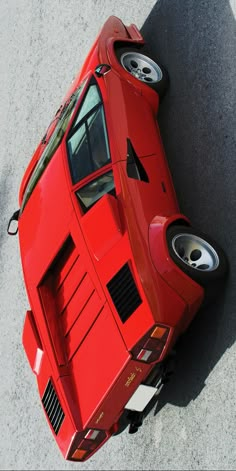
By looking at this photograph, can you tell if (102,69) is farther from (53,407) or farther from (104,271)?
(53,407)

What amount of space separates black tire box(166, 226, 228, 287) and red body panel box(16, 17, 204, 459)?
74 millimetres

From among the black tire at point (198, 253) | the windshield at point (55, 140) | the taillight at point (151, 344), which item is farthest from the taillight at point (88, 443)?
the windshield at point (55, 140)

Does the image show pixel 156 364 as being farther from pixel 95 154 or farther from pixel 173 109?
pixel 173 109

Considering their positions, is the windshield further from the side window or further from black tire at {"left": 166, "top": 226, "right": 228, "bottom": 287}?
black tire at {"left": 166, "top": 226, "right": 228, "bottom": 287}

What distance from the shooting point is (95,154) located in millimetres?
5281

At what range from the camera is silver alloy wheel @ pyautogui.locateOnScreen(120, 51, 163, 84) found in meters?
6.01

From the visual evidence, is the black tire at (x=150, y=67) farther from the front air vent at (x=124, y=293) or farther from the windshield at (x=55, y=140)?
the front air vent at (x=124, y=293)

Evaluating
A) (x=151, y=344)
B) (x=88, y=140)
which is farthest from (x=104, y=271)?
(x=88, y=140)

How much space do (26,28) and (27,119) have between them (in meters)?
1.40

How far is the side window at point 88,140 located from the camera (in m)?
5.26

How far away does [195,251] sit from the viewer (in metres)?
4.96

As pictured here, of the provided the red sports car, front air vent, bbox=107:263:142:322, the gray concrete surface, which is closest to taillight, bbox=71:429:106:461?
the red sports car

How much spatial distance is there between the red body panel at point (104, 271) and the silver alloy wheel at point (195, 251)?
0.16 m

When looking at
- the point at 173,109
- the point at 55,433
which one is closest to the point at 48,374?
the point at 55,433
